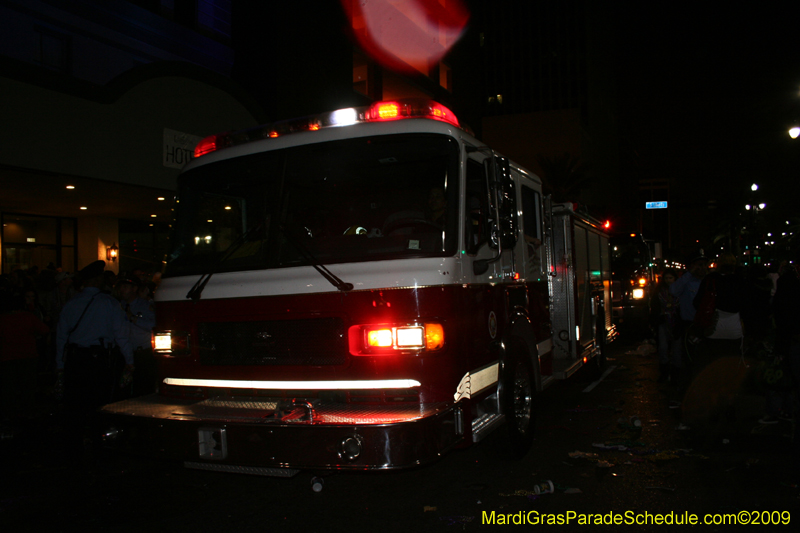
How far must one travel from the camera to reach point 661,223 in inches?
5202

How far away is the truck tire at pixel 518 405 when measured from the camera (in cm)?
502

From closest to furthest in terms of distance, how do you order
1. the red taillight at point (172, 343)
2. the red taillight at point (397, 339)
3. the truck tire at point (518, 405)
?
1. the red taillight at point (397, 339)
2. the red taillight at point (172, 343)
3. the truck tire at point (518, 405)

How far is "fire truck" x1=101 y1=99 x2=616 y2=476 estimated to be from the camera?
3895mm

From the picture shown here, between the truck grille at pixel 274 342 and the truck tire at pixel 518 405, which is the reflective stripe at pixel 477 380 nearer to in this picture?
the truck tire at pixel 518 405

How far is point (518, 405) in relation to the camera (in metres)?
5.44

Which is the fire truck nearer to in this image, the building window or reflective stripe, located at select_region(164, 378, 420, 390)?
reflective stripe, located at select_region(164, 378, 420, 390)

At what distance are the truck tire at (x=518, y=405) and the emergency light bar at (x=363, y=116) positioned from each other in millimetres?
2056

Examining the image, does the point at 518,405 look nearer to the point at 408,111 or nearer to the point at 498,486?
the point at 498,486

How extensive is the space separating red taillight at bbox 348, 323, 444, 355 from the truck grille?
0.15m

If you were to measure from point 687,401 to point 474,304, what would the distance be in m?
3.68

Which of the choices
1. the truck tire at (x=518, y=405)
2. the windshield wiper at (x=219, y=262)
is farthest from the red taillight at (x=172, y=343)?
the truck tire at (x=518, y=405)

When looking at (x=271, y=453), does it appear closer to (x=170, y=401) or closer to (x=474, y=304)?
(x=170, y=401)

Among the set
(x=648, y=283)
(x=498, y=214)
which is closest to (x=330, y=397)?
(x=498, y=214)

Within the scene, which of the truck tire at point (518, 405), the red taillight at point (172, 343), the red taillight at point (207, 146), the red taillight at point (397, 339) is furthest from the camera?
the red taillight at point (207, 146)
